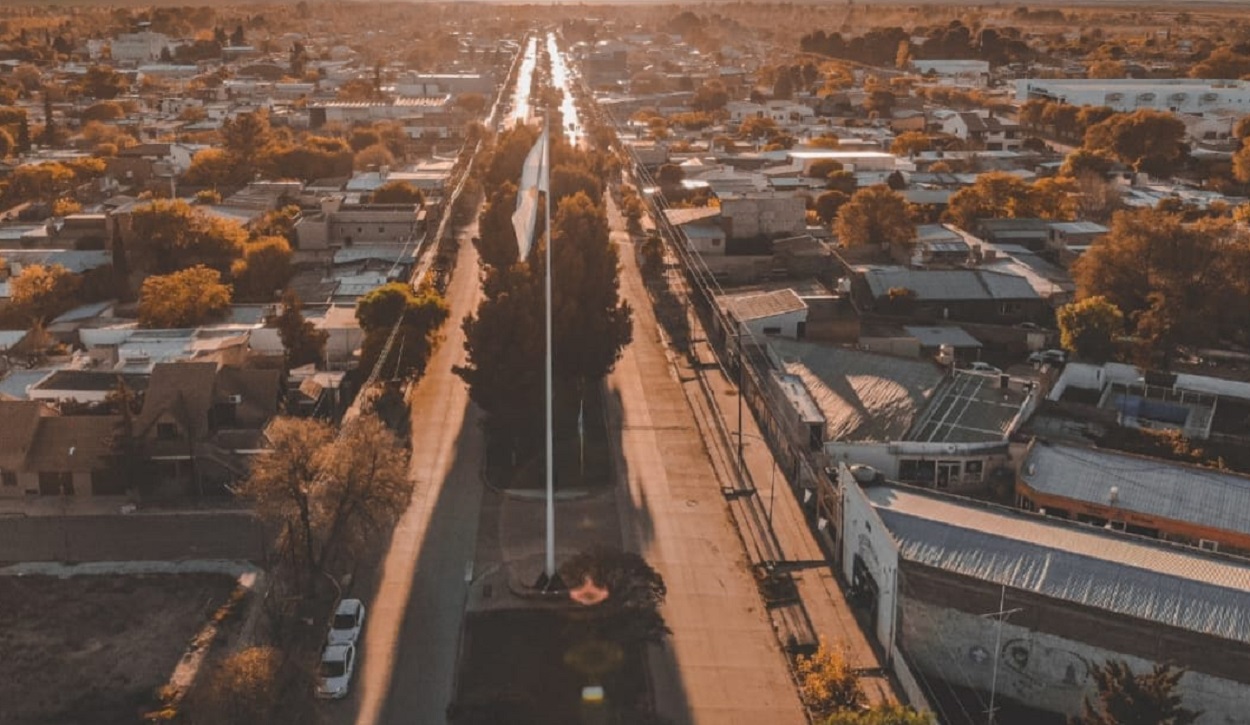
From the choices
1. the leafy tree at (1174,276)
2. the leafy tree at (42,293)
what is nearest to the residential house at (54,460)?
the leafy tree at (42,293)

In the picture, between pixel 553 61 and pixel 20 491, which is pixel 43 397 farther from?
pixel 553 61

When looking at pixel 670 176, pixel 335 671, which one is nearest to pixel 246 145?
pixel 670 176

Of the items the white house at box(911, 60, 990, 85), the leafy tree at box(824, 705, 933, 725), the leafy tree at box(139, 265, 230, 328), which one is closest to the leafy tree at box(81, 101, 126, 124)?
the leafy tree at box(139, 265, 230, 328)

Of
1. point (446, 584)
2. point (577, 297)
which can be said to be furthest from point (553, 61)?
point (446, 584)

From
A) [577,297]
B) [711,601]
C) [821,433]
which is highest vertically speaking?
[577,297]

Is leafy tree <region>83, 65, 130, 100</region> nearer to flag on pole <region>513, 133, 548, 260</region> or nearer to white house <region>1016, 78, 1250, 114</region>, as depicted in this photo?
white house <region>1016, 78, 1250, 114</region>

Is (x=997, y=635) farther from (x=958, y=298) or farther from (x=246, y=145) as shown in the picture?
(x=246, y=145)
